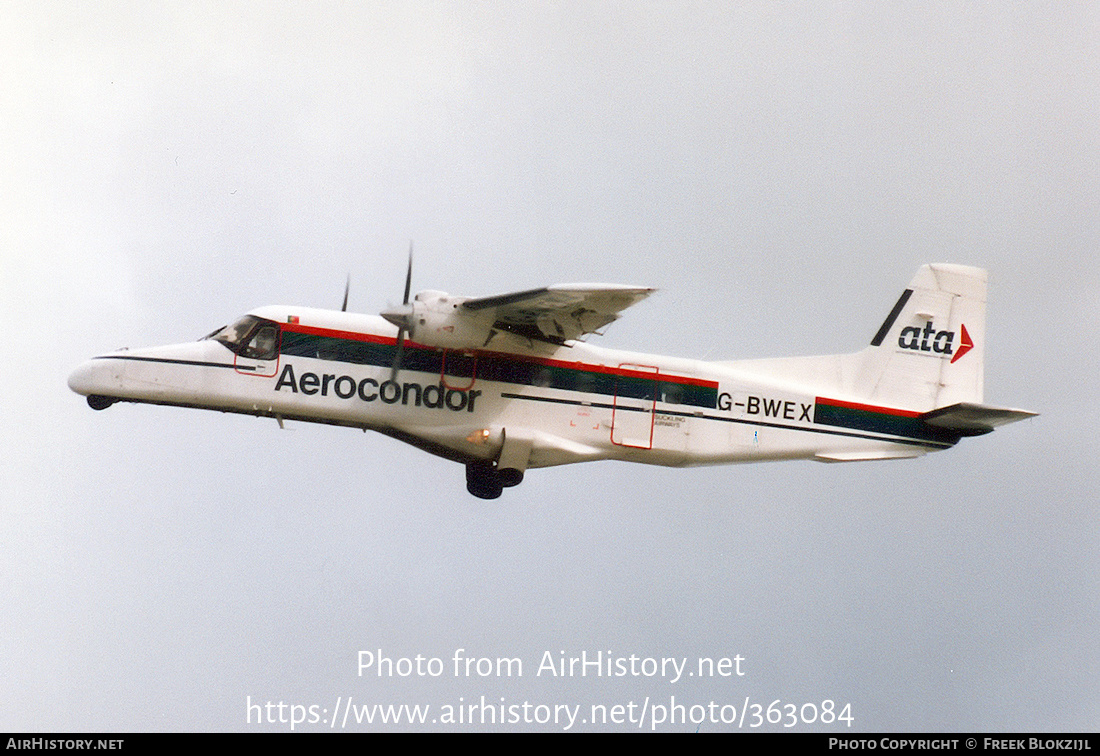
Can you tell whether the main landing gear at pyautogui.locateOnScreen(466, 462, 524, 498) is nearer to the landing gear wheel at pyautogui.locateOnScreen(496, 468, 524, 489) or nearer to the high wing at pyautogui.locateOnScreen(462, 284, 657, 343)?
the landing gear wheel at pyautogui.locateOnScreen(496, 468, 524, 489)

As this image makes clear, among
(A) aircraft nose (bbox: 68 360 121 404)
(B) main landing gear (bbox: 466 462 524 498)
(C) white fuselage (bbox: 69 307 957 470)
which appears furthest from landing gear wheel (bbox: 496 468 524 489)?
(A) aircraft nose (bbox: 68 360 121 404)

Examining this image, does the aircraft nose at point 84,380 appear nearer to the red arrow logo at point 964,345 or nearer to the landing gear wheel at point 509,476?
the landing gear wheel at point 509,476

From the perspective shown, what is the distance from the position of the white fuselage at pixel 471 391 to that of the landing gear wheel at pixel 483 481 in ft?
0.85

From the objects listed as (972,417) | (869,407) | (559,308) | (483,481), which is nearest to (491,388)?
(483,481)

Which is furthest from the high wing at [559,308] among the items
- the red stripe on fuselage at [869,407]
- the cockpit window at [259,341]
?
the red stripe on fuselage at [869,407]

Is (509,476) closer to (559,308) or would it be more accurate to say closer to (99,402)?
(559,308)

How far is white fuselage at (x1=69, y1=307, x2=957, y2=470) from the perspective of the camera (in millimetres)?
18234

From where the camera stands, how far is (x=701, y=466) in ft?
63.6

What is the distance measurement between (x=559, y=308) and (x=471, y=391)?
1836 millimetres

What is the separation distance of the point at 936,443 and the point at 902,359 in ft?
4.76

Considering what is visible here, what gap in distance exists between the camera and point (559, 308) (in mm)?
17562
